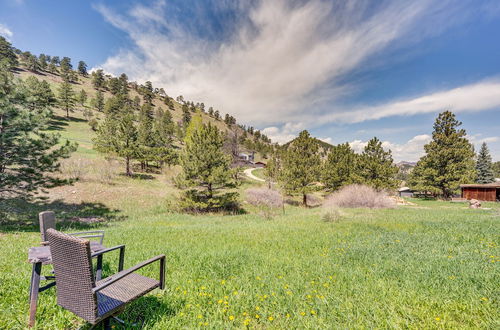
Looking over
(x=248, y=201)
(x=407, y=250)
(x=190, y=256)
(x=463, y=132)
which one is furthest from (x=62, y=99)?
(x=463, y=132)

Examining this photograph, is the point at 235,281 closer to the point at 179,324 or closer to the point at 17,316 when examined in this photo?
the point at 179,324

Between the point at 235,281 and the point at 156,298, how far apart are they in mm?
1499

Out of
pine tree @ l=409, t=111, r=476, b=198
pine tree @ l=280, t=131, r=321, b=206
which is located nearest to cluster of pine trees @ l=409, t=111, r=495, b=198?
pine tree @ l=409, t=111, r=476, b=198

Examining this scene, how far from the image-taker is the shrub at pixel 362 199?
24.1 m

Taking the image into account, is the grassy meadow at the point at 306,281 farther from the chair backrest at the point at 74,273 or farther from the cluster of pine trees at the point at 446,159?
the cluster of pine trees at the point at 446,159

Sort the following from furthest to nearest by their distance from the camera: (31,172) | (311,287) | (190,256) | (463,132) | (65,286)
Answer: (463,132) → (31,172) → (190,256) → (311,287) → (65,286)

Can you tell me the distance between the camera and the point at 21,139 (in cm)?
965

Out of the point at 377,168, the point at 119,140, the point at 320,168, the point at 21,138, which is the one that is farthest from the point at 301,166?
the point at 119,140

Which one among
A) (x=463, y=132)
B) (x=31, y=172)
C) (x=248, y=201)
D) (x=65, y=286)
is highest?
→ (x=463, y=132)

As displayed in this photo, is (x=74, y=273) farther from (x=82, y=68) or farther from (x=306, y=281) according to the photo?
(x=82, y=68)

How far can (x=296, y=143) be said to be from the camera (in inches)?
1126

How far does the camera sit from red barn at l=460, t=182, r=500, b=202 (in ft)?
117

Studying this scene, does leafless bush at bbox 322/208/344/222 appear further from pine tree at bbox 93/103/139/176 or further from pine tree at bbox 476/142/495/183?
pine tree at bbox 476/142/495/183

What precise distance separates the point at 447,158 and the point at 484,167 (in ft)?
A: 91.4
